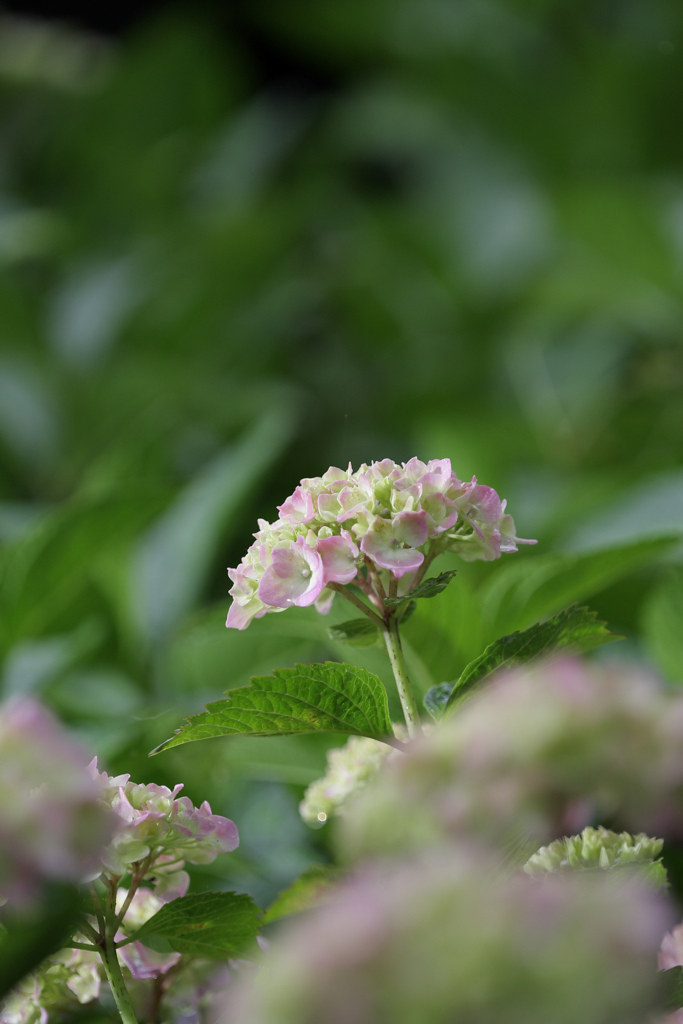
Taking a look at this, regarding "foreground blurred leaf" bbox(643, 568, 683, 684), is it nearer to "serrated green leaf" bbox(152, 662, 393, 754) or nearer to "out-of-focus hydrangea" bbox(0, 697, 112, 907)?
"serrated green leaf" bbox(152, 662, 393, 754)

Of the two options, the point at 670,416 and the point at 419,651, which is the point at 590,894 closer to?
the point at 419,651

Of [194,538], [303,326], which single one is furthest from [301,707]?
[303,326]

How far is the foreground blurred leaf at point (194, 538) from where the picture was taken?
75 cm

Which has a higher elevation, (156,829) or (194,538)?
(156,829)

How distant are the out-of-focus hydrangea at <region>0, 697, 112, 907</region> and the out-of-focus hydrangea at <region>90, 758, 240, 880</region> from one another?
1.5 inches

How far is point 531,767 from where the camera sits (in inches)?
6.5

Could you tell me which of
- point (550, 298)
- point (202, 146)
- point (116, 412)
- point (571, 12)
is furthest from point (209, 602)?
point (571, 12)

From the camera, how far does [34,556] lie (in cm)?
61

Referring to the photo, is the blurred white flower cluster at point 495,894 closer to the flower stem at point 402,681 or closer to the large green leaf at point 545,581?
the flower stem at point 402,681

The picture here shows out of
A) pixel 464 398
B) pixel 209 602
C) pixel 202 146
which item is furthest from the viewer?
pixel 202 146

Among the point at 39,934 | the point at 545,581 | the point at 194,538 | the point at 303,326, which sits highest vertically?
the point at 39,934

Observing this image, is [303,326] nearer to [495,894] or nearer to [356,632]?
[356,632]

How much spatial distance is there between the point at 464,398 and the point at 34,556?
826 mm

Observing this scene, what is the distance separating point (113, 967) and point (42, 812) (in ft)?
0.27
